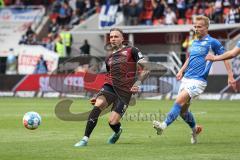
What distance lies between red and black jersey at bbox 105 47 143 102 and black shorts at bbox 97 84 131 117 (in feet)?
0.34

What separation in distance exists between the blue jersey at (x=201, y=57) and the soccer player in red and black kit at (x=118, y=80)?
0.92 meters

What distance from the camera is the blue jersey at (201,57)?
1455 centimetres

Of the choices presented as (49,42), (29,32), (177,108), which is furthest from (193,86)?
(29,32)

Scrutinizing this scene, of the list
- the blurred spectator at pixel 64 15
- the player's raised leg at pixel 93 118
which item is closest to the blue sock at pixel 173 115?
the player's raised leg at pixel 93 118

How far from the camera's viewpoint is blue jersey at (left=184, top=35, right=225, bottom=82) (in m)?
14.6

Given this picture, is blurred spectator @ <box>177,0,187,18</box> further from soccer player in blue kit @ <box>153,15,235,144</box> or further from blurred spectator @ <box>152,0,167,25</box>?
soccer player in blue kit @ <box>153,15,235,144</box>

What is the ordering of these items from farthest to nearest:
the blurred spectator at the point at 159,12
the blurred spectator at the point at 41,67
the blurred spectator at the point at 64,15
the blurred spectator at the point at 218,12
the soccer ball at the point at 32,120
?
the blurred spectator at the point at 64,15 < the blurred spectator at the point at 159,12 < the blurred spectator at the point at 218,12 < the blurred spectator at the point at 41,67 < the soccer ball at the point at 32,120

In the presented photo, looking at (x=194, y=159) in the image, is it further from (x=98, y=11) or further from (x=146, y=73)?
(x=98, y=11)

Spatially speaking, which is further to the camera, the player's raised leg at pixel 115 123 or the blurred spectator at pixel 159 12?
the blurred spectator at pixel 159 12

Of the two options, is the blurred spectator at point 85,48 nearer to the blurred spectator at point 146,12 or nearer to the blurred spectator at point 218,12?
the blurred spectator at point 146,12

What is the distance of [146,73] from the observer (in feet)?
48.6

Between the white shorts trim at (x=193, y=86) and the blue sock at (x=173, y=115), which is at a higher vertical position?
the white shorts trim at (x=193, y=86)

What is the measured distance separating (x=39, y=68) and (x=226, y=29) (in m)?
10.3

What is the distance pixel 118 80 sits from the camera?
14844 mm
